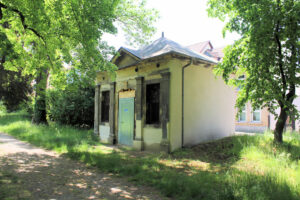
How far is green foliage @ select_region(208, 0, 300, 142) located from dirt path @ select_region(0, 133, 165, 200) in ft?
17.1

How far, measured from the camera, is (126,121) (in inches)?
435

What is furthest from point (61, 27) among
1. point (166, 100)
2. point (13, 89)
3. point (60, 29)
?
point (13, 89)

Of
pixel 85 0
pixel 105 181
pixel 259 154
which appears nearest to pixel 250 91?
pixel 259 154

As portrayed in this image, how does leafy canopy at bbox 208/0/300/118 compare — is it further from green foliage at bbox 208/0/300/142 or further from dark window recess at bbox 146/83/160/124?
dark window recess at bbox 146/83/160/124

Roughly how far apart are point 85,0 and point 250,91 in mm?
6470

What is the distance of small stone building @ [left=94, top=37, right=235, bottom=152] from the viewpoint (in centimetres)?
899

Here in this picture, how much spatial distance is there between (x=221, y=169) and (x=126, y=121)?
19.4ft

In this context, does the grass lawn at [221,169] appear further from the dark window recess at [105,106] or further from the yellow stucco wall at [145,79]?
the dark window recess at [105,106]

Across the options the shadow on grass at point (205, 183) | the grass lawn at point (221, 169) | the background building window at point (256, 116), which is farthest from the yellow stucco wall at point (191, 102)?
the background building window at point (256, 116)

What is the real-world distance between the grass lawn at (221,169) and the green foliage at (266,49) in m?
1.49

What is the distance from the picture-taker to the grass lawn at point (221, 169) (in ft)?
13.9

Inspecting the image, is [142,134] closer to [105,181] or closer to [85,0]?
[105,181]

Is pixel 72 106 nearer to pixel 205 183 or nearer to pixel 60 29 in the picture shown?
pixel 60 29

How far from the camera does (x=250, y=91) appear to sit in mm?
7730
